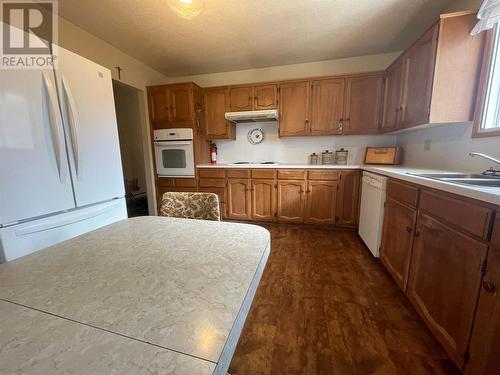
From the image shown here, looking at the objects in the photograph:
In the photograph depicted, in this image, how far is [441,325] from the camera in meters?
1.08

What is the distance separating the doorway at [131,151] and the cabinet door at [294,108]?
2.58m

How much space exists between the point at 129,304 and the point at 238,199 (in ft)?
8.79

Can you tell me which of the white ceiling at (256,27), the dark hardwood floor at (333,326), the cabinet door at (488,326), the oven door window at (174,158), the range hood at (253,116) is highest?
the white ceiling at (256,27)

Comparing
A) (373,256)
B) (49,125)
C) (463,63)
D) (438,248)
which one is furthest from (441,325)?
(49,125)

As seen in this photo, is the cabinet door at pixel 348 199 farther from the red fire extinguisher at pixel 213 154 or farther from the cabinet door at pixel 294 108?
the red fire extinguisher at pixel 213 154

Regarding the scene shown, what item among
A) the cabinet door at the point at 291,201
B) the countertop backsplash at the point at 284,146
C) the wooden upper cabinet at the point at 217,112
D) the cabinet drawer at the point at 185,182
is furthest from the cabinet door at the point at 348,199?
the cabinet drawer at the point at 185,182

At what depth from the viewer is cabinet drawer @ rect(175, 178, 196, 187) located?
10.6 ft

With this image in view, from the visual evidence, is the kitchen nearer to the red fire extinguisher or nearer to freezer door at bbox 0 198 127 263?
freezer door at bbox 0 198 127 263

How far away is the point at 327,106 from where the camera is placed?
288 cm

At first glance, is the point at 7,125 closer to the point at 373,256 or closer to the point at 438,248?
the point at 438,248

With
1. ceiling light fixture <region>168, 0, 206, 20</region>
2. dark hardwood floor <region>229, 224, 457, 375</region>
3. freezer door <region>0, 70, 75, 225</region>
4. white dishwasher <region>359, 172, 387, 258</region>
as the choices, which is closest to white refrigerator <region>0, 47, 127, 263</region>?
freezer door <region>0, 70, 75, 225</region>

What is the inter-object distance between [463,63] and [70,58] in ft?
9.10

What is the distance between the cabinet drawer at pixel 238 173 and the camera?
304 cm

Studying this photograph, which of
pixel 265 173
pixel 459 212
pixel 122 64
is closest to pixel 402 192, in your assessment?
pixel 459 212
